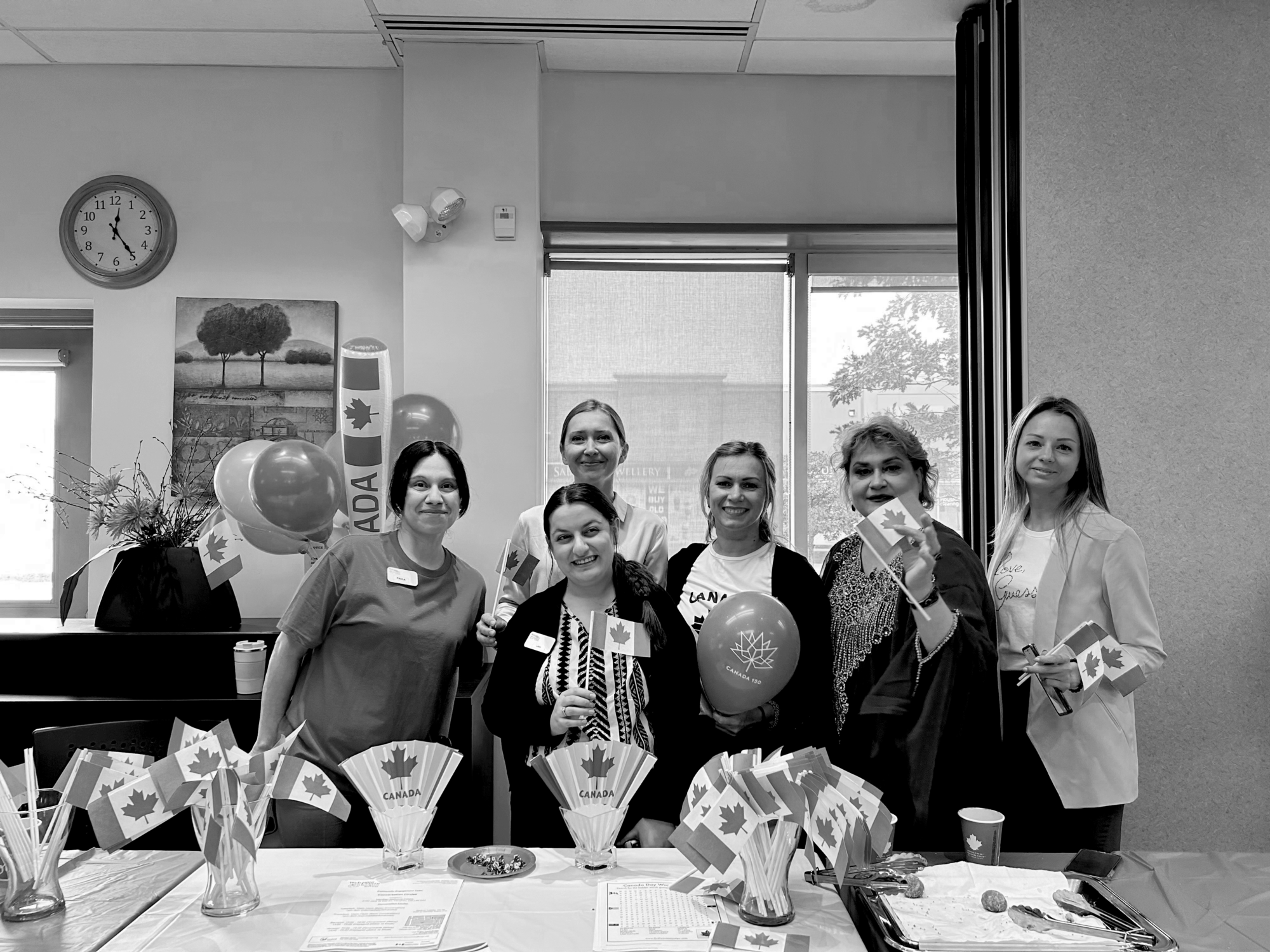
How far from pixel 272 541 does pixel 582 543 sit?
1.49m

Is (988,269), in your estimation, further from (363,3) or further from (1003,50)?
(363,3)

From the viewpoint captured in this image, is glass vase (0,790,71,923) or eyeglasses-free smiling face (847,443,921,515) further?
eyeglasses-free smiling face (847,443,921,515)

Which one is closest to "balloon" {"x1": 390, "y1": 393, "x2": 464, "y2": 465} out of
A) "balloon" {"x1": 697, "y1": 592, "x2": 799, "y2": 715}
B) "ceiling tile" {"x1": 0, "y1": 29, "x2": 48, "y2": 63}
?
"balloon" {"x1": 697, "y1": 592, "x2": 799, "y2": 715}

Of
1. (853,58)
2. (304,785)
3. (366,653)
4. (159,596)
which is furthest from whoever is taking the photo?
(853,58)

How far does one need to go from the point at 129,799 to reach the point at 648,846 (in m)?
1.04

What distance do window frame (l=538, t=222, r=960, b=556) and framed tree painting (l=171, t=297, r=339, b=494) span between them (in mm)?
941

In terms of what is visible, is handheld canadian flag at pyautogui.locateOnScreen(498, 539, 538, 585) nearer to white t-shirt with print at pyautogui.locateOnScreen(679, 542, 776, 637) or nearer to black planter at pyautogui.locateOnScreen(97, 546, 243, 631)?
white t-shirt with print at pyautogui.locateOnScreen(679, 542, 776, 637)

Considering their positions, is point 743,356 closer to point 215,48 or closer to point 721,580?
point 721,580

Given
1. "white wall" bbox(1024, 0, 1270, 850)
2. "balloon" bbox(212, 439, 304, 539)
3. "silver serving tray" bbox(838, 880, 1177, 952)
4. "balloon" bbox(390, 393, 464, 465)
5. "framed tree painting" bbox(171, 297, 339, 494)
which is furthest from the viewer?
"framed tree painting" bbox(171, 297, 339, 494)

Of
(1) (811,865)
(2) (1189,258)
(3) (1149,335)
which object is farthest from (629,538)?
(2) (1189,258)

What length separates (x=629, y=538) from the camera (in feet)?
8.70

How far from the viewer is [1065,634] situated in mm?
2141

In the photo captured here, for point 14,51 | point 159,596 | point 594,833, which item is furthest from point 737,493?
point 14,51

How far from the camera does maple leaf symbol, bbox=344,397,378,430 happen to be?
2.93m
